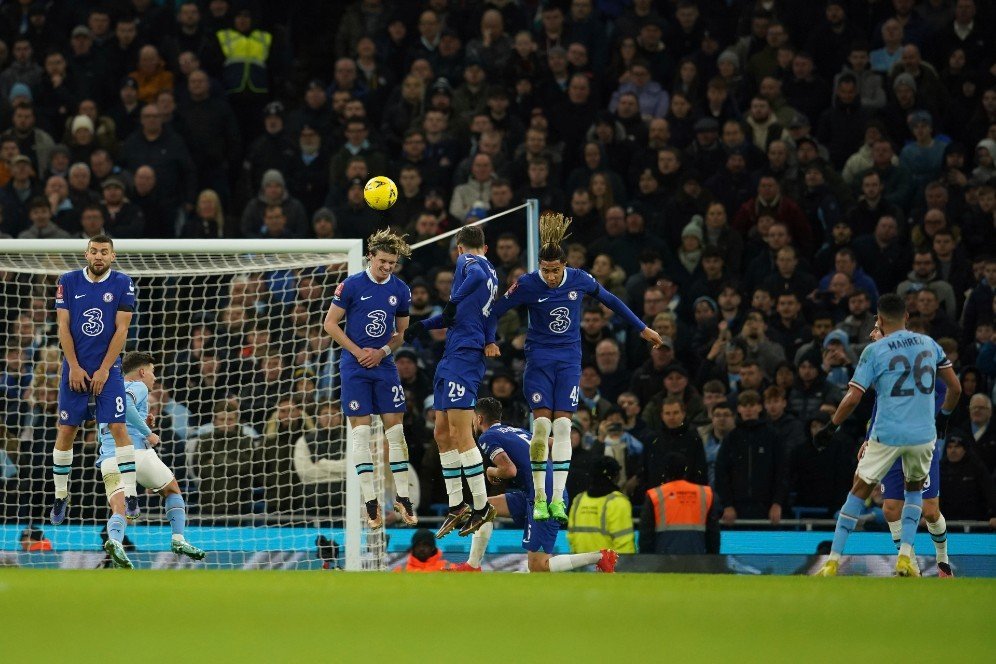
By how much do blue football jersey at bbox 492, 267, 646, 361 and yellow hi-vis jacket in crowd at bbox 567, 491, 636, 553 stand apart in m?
1.65

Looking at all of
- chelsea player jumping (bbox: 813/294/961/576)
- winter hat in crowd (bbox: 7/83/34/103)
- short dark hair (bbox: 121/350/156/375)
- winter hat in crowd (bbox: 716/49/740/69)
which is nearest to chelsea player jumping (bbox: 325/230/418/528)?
short dark hair (bbox: 121/350/156/375)

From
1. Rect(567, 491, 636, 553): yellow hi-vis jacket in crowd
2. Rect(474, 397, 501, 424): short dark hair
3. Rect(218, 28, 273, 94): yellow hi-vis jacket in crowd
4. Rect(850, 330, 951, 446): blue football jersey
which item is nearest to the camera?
Rect(850, 330, 951, 446): blue football jersey

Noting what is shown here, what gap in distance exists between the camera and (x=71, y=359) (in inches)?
473

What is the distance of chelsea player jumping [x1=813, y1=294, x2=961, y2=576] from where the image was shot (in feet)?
37.2

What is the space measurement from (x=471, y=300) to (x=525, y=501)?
222 cm

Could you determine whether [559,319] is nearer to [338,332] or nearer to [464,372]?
[464,372]

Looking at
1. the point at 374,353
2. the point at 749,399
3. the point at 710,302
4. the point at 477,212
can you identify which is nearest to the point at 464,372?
the point at 374,353

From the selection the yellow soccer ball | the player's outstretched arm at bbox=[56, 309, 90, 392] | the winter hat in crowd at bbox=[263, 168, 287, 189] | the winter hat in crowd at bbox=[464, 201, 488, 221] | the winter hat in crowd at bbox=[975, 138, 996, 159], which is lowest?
the player's outstretched arm at bbox=[56, 309, 90, 392]

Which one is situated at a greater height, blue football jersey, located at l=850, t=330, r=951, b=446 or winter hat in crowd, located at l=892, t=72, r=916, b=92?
winter hat in crowd, located at l=892, t=72, r=916, b=92

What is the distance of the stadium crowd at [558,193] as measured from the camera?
14.7 metres

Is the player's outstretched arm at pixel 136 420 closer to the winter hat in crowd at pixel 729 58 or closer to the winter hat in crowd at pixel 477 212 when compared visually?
the winter hat in crowd at pixel 477 212

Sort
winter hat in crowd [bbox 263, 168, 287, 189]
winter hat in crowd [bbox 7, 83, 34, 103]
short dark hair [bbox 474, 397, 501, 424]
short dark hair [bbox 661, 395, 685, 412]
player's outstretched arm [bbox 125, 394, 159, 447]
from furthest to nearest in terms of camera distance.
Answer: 1. winter hat in crowd [bbox 7, 83, 34, 103]
2. winter hat in crowd [bbox 263, 168, 287, 189]
3. short dark hair [bbox 661, 395, 685, 412]
4. short dark hair [bbox 474, 397, 501, 424]
5. player's outstretched arm [bbox 125, 394, 159, 447]

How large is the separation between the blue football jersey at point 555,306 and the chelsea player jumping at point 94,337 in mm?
2914

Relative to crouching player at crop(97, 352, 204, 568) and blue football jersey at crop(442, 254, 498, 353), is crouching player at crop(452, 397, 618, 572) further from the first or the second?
crouching player at crop(97, 352, 204, 568)
